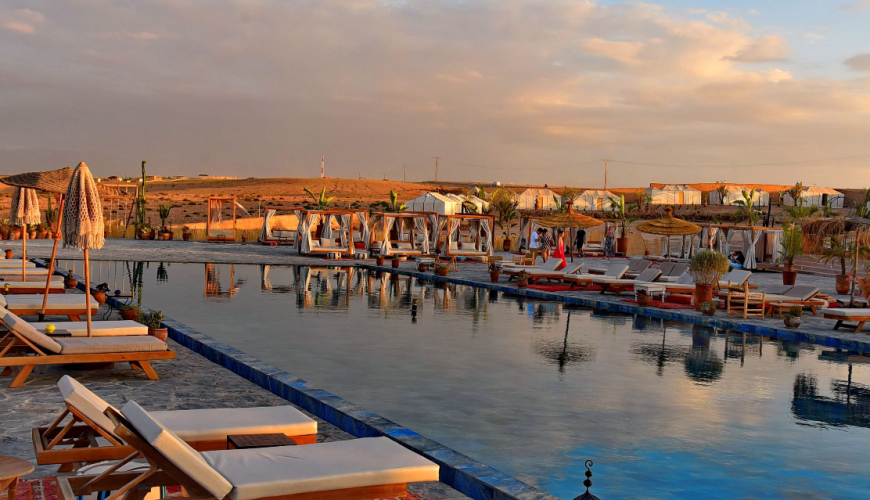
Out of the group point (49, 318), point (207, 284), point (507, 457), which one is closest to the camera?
point (507, 457)

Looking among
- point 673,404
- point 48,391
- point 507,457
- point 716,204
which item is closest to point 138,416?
point 507,457

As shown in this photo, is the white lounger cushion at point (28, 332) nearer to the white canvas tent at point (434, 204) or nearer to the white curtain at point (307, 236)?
the white curtain at point (307, 236)

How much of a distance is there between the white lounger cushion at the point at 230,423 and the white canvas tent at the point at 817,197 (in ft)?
207

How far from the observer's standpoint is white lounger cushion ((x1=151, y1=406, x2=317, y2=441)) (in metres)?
4.11

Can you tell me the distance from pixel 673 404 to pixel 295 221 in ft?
131

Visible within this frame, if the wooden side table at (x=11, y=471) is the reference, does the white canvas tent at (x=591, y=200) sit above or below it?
above

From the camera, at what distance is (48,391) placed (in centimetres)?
657

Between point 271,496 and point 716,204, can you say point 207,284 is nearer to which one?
point 271,496

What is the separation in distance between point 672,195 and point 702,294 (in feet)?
183

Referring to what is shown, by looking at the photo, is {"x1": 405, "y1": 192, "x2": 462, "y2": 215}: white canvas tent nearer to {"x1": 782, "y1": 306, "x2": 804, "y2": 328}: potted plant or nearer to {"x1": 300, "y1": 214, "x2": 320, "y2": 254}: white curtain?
{"x1": 300, "y1": 214, "x2": 320, "y2": 254}: white curtain

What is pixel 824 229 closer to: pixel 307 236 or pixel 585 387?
pixel 585 387

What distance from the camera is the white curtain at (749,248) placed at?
94.5ft

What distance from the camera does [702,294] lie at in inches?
592

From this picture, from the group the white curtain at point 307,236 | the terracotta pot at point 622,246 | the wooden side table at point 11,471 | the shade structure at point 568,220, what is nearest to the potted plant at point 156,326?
the wooden side table at point 11,471
